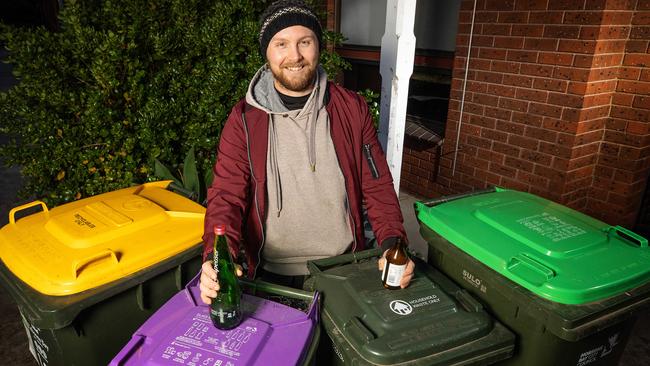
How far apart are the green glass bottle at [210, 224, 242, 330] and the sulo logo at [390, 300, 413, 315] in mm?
571

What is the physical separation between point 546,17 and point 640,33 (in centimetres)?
70

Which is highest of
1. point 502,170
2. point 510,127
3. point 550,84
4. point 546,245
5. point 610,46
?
point 610,46

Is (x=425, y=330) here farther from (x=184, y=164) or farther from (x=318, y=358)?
(x=184, y=164)

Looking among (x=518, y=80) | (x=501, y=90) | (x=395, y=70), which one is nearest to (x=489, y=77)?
(x=501, y=90)

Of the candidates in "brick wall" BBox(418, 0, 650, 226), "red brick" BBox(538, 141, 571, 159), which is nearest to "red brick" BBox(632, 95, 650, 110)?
"brick wall" BBox(418, 0, 650, 226)

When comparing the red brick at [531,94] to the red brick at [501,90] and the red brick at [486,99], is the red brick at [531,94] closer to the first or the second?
the red brick at [501,90]

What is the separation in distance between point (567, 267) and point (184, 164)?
276cm

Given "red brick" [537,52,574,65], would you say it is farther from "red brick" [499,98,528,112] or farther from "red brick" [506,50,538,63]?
"red brick" [499,98,528,112]

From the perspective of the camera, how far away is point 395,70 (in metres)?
2.82

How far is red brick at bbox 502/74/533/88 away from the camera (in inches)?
150

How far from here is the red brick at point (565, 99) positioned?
138 inches

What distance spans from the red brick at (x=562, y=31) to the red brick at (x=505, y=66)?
350mm

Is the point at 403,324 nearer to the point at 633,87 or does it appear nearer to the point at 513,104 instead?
the point at 513,104

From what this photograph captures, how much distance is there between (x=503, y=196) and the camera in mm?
2375
